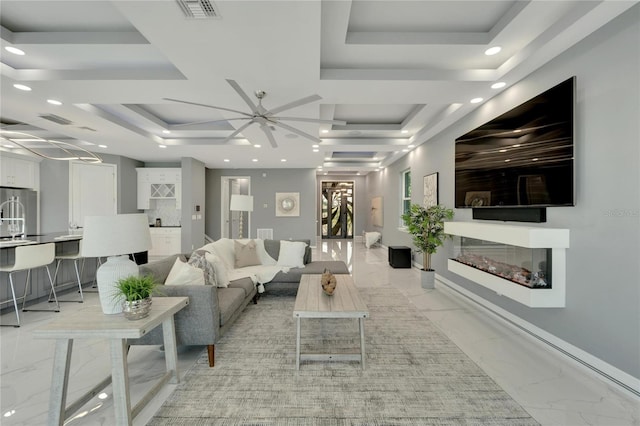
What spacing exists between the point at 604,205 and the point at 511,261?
38.5 inches

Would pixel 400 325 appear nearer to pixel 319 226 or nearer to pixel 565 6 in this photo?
pixel 565 6

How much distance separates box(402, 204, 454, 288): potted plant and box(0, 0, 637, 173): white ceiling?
1.50 metres

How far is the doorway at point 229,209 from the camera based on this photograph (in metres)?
8.80

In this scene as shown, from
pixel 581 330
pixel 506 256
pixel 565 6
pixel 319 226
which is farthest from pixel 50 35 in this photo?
pixel 319 226

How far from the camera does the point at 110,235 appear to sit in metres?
1.78

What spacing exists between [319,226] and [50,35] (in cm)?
1045

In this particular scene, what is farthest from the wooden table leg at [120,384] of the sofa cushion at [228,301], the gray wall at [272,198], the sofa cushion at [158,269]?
the gray wall at [272,198]

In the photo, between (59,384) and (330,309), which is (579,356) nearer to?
(330,309)

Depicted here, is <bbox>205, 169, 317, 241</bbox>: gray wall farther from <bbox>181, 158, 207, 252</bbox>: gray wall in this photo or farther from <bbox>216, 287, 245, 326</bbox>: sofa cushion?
<bbox>216, 287, 245, 326</bbox>: sofa cushion

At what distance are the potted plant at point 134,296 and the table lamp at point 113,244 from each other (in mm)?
67

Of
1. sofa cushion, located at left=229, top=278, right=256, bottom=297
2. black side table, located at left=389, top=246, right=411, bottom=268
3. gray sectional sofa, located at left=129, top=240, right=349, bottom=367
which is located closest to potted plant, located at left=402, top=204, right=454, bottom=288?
black side table, located at left=389, top=246, right=411, bottom=268

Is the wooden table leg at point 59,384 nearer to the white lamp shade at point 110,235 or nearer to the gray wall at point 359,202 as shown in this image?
the white lamp shade at point 110,235

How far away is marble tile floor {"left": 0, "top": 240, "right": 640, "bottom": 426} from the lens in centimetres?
177

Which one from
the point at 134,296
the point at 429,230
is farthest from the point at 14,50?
the point at 429,230
